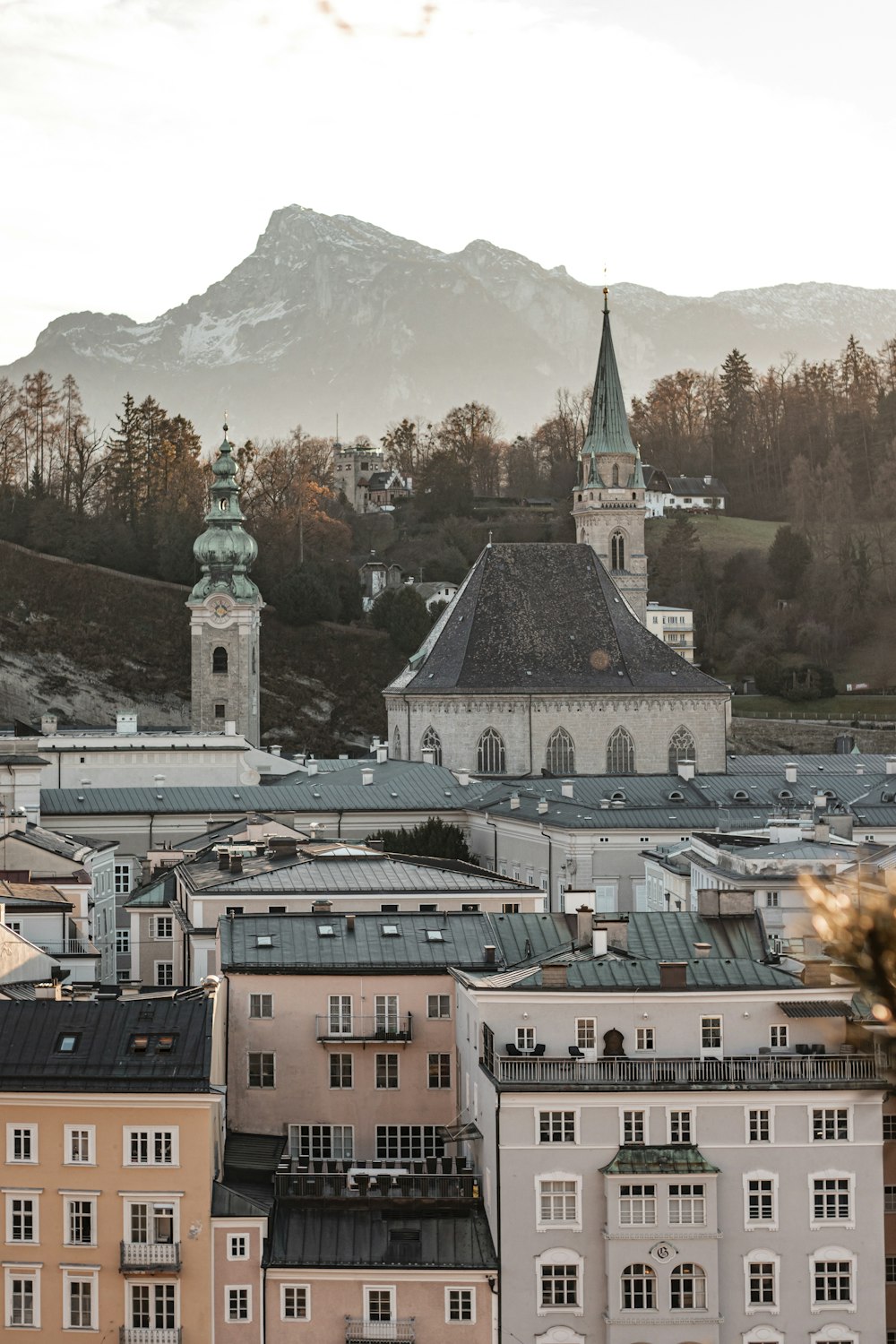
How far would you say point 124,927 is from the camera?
5925 cm

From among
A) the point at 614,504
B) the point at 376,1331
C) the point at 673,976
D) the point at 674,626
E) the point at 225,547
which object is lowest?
the point at 376,1331

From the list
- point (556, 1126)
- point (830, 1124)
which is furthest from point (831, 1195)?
point (556, 1126)

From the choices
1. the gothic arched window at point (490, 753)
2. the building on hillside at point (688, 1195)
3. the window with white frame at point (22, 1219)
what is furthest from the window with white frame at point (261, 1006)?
the gothic arched window at point (490, 753)

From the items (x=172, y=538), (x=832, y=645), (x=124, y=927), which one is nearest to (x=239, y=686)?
(x=172, y=538)

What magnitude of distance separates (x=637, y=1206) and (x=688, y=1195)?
2.35ft

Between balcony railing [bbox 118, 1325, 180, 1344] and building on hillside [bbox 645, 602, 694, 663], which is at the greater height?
building on hillside [bbox 645, 602, 694, 663]

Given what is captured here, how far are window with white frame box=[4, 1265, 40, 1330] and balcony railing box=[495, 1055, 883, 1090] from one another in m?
6.97

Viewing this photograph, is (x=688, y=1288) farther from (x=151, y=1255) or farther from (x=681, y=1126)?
(x=151, y=1255)

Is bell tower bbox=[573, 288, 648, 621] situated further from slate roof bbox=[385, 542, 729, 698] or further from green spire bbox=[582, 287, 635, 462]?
slate roof bbox=[385, 542, 729, 698]

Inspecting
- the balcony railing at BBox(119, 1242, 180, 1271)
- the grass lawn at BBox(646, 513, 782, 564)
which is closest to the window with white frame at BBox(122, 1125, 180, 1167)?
the balcony railing at BBox(119, 1242, 180, 1271)

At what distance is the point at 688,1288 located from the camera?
31.6 metres

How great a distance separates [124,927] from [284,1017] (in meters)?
22.9

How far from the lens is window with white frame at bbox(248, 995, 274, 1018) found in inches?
1460

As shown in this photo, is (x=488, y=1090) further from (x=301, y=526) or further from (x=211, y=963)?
(x=301, y=526)
